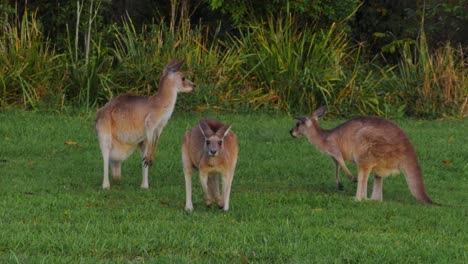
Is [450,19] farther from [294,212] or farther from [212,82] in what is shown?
[294,212]

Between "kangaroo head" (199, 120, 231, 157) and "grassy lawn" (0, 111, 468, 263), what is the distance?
22.7 inches

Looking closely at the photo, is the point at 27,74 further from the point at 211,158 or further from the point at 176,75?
the point at 211,158

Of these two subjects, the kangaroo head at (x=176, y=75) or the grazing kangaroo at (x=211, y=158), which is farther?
the kangaroo head at (x=176, y=75)

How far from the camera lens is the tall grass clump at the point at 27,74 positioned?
1467 centimetres

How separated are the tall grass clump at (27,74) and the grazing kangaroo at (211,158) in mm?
6263

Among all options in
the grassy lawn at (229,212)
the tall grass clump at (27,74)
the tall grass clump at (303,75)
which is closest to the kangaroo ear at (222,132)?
the grassy lawn at (229,212)

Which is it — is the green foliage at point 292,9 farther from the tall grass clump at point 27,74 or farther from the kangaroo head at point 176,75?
the kangaroo head at point 176,75

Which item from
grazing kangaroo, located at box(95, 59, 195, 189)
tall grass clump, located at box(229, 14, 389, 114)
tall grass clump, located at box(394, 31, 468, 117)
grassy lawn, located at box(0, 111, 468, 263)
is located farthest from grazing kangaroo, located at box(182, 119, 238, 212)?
tall grass clump, located at box(394, 31, 468, 117)

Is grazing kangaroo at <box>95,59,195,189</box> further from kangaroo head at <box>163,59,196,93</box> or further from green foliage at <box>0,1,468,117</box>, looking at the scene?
green foliage at <box>0,1,468,117</box>

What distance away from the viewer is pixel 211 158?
852 centimetres

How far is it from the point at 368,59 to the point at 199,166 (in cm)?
1201

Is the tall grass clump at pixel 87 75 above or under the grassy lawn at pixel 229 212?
above

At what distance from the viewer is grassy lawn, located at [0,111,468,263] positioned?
6887mm

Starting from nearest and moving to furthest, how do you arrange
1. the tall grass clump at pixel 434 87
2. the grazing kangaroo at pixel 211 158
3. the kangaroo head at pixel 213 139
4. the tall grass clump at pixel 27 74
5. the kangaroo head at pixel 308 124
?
1. the kangaroo head at pixel 213 139
2. the grazing kangaroo at pixel 211 158
3. the kangaroo head at pixel 308 124
4. the tall grass clump at pixel 27 74
5. the tall grass clump at pixel 434 87
